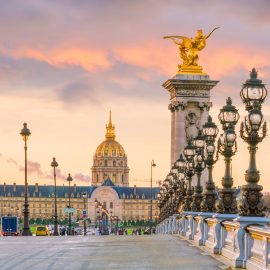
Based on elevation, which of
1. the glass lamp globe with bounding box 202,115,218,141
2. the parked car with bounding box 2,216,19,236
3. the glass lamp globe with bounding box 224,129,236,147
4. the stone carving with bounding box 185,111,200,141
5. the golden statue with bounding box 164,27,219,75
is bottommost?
the parked car with bounding box 2,216,19,236

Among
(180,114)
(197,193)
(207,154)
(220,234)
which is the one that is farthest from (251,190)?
(180,114)

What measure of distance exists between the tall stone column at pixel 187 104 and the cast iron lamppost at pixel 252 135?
76684 mm

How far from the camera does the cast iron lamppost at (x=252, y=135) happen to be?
23.5m

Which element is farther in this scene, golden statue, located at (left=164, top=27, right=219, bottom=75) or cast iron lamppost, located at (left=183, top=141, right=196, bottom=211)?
golden statue, located at (left=164, top=27, right=219, bottom=75)

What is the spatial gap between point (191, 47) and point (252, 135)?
81.6 meters

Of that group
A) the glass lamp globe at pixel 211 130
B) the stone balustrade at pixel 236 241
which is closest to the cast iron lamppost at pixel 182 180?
the glass lamp globe at pixel 211 130

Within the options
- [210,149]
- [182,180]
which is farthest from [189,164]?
[210,149]

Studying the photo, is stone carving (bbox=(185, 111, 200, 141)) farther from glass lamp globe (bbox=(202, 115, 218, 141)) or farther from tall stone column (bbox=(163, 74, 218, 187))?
glass lamp globe (bbox=(202, 115, 218, 141))

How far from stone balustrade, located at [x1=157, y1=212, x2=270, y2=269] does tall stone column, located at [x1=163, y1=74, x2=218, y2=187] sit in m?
65.5

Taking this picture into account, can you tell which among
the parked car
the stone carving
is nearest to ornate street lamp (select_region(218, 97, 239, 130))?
the parked car

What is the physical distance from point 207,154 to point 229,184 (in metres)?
6.82

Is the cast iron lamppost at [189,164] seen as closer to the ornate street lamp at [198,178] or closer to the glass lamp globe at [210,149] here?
the ornate street lamp at [198,178]

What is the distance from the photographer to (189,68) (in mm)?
104500

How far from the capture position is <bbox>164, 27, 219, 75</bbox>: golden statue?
104625mm
